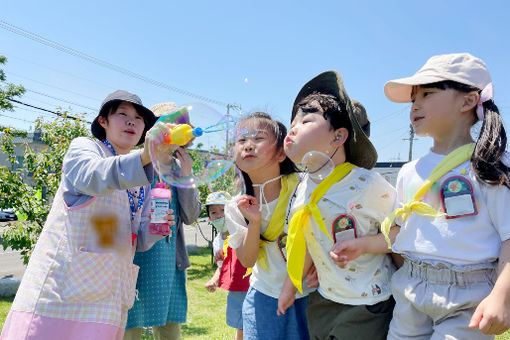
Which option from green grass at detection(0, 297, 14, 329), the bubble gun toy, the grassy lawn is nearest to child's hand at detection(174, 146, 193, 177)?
the bubble gun toy

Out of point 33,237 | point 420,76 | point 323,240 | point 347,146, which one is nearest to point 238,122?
point 347,146

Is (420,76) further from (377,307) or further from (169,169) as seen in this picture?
(169,169)

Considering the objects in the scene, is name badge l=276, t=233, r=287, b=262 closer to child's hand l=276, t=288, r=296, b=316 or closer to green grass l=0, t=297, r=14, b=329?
child's hand l=276, t=288, r=296, b=316

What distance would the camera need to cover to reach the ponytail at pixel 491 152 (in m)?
1.37

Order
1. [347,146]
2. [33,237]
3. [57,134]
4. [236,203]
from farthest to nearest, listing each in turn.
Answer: [57,134], [33,237], [236,203], [347,146]

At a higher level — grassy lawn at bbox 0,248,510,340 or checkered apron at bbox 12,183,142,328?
checkered apron at bbox 12,183,142,328

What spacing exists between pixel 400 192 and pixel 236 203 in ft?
2.81

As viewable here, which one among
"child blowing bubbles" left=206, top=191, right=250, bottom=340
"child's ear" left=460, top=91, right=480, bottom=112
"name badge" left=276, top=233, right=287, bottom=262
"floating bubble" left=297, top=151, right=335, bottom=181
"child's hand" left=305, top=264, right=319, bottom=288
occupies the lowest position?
"child blowing bubbles" left=206, top=191, right=250, bottom=340

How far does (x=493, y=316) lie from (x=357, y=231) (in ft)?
1.95

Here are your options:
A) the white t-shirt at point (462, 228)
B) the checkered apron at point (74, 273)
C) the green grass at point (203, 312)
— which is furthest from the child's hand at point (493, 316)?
the green grass at point (203, 312)

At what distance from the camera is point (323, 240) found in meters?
1.78

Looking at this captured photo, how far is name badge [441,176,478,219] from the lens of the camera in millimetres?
1402

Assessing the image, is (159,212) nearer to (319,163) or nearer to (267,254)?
(267,254)

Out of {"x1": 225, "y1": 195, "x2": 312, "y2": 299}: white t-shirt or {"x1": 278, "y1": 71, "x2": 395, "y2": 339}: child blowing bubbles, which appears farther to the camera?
{"x1": 225, "y1": 195, "x2": 312, "y2": 299}: white t-shirt
